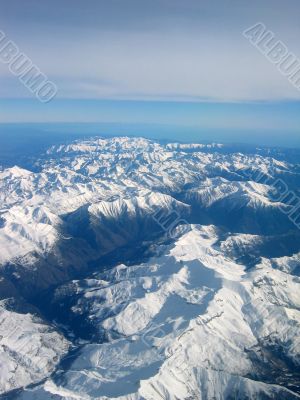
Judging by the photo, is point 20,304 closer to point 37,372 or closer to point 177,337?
point 37,372

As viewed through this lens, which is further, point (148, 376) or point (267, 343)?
point (267, 343)

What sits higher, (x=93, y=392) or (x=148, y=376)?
(x=148, y=376)

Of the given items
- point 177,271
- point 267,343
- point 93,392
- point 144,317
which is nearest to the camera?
point 93,392

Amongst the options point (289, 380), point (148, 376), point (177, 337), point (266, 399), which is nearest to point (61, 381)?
point (148, 376)

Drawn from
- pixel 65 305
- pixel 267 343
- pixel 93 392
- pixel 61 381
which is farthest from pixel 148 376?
pixel 65 305

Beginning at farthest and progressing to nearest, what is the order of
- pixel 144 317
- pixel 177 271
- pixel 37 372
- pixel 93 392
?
1. pixel 177 271
2. pixel 144 317
3. pixel 37 372
4. pixel 93 392

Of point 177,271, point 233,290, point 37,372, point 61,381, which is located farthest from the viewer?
point 177,271

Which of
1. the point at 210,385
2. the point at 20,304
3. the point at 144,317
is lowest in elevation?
the point at 20,304

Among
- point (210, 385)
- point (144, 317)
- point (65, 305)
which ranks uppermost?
point (210, 385)

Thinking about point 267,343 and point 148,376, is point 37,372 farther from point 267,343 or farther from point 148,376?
point 267,343
